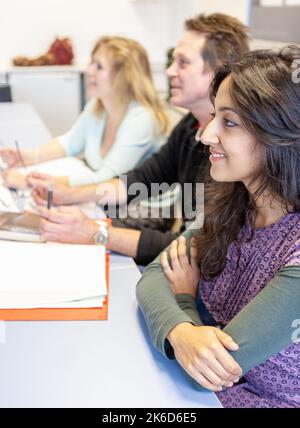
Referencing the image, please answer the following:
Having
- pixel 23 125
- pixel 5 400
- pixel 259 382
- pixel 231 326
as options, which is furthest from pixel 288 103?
pixel 23 125

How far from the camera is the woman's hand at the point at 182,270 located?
0.99 metres

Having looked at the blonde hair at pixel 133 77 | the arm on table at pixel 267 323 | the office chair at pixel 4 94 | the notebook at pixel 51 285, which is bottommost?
the office chair at pixel 4 94

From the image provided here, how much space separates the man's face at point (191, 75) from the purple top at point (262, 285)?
66cm

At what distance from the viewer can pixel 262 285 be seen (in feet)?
2.82

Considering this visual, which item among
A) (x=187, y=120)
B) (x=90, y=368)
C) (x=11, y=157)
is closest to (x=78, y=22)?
(x=11, y=157)

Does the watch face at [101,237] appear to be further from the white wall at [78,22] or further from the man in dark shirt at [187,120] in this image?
the white wall at [78,22]

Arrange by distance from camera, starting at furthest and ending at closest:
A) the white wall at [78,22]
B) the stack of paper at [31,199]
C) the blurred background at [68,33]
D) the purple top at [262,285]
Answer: the white wall at [78,22], the blurred background at [68,33], the stack of paper at [31,199], the purple top at [262,285]

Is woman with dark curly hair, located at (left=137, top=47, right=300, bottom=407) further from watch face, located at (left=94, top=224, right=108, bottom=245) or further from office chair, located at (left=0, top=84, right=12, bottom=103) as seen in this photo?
office chair, located at (left=0, top=84, right=12, bottom=103)

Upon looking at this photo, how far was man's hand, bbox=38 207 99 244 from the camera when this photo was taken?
1.13 m

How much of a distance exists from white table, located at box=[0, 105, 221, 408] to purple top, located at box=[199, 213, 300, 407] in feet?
0.47

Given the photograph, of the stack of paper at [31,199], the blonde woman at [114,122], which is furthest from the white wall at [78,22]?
the stack of paper at [31,199]

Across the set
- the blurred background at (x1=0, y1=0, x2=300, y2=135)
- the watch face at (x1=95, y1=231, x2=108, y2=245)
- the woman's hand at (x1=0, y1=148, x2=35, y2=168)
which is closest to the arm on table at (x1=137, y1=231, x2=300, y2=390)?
the watch face at (x1=95, y1=231, x2=108, y2=245)

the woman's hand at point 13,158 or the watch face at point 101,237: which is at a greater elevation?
the watch face at point 101,237

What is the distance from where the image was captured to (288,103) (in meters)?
0.77
